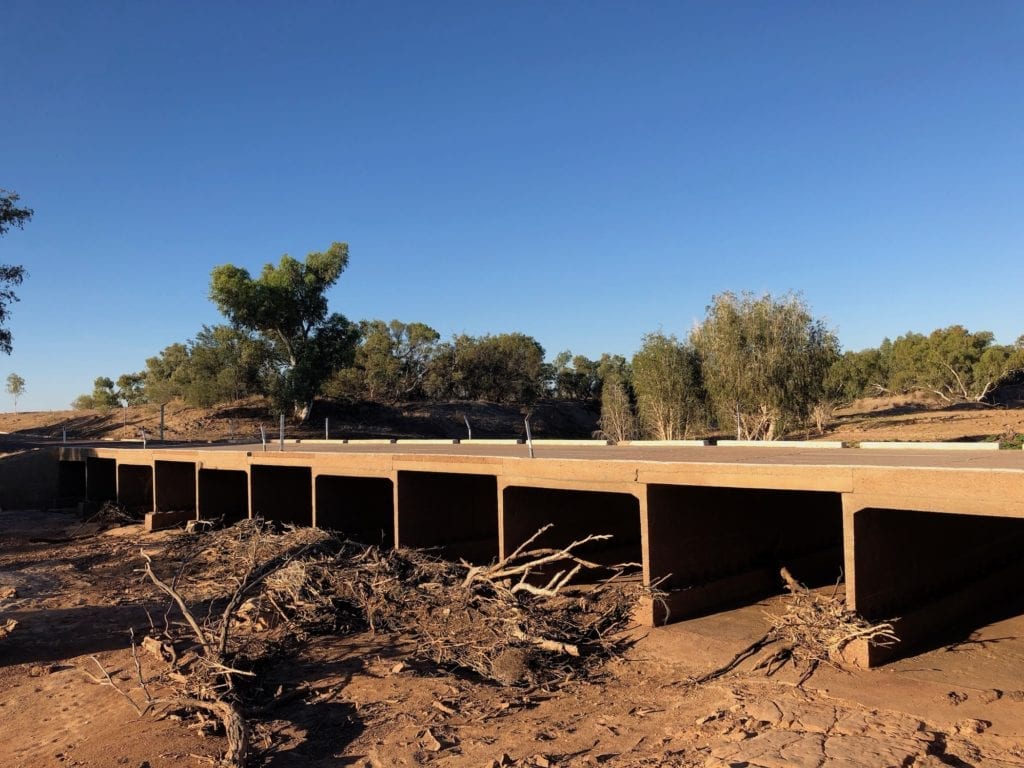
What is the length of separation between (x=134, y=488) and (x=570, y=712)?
69.4 ft

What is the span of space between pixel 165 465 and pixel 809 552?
18.3 m

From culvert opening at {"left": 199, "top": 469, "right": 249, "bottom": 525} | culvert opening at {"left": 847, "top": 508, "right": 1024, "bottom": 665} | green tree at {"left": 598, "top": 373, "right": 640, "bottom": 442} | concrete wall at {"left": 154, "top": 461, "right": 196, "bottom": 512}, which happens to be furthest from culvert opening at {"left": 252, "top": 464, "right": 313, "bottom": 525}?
green tree at {"left": 598, "top": 373, "right": 640, "bottom": 442}

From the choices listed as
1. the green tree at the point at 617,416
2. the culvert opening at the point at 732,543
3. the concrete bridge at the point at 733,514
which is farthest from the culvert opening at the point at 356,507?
the green tree at the point at 617,416

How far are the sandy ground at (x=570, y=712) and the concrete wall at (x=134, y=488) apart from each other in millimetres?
14395

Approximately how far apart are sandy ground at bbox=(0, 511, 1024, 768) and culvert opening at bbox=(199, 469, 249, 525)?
399 inches

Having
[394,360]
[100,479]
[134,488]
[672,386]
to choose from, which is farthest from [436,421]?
[134,488]

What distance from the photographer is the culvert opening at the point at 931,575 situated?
8.70 meters

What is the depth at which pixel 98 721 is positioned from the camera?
763 cm

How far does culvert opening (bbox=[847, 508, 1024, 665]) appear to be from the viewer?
870 cm

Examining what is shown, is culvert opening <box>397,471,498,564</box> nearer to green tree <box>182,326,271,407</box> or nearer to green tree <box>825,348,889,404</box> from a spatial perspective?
green tree <box>182,326,271,407</box>

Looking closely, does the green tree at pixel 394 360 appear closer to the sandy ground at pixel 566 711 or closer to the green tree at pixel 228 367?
the green tree at pixel 228 367

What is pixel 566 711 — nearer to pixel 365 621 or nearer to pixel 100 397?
pixel 365 621

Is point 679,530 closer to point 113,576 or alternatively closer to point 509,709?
point 509,709

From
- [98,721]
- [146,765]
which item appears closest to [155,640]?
[98,721]
